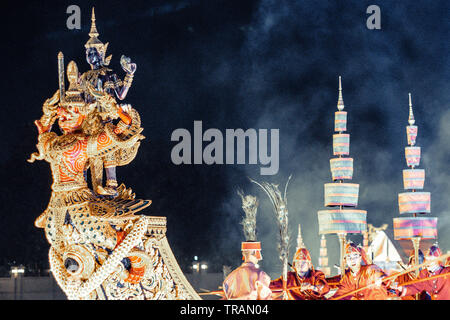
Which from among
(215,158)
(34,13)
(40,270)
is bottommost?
(40,270)

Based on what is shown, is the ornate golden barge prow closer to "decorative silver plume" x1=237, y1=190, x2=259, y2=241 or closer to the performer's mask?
the performer's mask

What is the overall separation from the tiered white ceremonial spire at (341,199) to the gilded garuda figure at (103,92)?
8625 mm

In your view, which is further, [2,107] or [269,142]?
[269,142]

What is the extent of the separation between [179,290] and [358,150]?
7994 mm

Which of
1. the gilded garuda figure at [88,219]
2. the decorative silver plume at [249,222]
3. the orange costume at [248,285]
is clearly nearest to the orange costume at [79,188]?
the gilded garuda figure at [88,219]

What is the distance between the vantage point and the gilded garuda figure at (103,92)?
24.2 feet

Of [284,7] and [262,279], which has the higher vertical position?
[284,7]

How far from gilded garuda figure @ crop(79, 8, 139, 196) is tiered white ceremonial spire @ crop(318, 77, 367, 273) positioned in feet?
28.3

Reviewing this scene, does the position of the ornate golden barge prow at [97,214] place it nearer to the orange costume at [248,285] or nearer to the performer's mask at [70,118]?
the performer's mask at [70,118]

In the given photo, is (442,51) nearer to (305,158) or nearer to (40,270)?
(305,158)

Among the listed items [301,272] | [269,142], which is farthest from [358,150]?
[301,272]

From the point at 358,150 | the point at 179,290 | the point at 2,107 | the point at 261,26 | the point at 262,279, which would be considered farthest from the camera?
the point at 358,150

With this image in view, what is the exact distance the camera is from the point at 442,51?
13602mm
